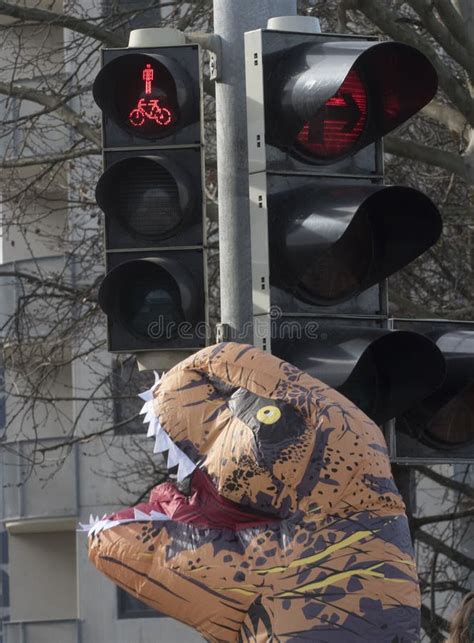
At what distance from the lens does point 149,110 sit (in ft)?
20.6

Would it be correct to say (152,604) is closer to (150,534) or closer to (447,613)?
(150,534)

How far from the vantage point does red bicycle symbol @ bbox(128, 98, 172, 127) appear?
6242 millimetres

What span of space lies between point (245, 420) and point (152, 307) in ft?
4.63

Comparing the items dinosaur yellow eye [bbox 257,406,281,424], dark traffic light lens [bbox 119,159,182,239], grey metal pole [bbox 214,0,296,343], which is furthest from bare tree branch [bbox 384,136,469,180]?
dinosaur yellow eye [bbox 257,406,281,424]

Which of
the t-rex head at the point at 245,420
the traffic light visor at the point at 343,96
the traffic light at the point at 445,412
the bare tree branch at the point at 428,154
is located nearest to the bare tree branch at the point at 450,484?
the bare tree branch at the point at 428,154

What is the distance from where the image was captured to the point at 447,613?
22.2 metres

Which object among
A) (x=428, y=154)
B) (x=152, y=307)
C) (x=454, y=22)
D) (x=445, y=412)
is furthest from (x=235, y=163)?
(x=428, y=154)

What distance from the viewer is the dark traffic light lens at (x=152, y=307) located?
6051mm

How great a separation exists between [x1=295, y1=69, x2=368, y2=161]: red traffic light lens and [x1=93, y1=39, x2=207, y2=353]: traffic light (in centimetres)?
49

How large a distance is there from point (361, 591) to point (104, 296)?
182 cm

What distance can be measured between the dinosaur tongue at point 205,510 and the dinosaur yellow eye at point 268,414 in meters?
0.23

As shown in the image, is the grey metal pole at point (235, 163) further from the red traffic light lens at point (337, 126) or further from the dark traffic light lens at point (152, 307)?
the red traffic light lens at point (337, 126)

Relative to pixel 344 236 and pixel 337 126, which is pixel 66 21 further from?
pixel 344 236

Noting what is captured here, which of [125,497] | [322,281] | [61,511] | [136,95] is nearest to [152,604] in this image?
[322,281]
